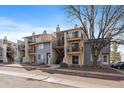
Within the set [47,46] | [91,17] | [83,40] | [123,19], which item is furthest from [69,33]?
[123,19]

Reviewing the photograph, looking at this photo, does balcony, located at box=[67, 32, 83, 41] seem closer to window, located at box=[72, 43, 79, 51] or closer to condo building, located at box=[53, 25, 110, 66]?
condo building, located at box=[53, 25, 110, 66]

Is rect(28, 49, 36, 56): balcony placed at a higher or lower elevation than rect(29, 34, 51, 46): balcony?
lower

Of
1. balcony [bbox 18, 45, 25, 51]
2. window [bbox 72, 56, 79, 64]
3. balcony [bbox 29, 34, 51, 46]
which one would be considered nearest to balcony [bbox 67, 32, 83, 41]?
window [bbox 72, 56, 79, 64]

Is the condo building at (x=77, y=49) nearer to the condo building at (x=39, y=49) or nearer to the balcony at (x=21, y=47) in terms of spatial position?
the condo building at (x=39, y=49)

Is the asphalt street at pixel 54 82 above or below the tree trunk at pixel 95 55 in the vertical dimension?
below

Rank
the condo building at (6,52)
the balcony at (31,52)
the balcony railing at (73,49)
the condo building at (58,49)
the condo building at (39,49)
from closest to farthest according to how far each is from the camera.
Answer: the condo building at (58,49) → the balcony railing at (73,49) → the condo building at (39,49) → the balcony at (31,52) → the condo building at (6,52)

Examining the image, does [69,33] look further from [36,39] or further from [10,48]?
[10,48]

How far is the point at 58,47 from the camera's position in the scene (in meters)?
26.3

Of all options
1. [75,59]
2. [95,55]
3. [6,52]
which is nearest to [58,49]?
[75,59]

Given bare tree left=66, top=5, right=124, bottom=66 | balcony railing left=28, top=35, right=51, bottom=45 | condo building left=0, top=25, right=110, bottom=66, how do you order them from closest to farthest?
bare tree left=66, top=5, right=124, bottom=66 → condo building left=0, top=25, right=110, bottom=66 → balcony railing left=28, top=35, right=51, bottom=45

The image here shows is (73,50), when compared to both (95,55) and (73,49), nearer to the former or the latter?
(73,49)

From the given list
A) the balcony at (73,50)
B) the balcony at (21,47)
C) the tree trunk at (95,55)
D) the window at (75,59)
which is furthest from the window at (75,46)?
the balcony at (21,47)

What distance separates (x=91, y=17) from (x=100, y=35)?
243cm

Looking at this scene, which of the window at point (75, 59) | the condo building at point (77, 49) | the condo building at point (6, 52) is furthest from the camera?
the condo building at point (6, 52)
